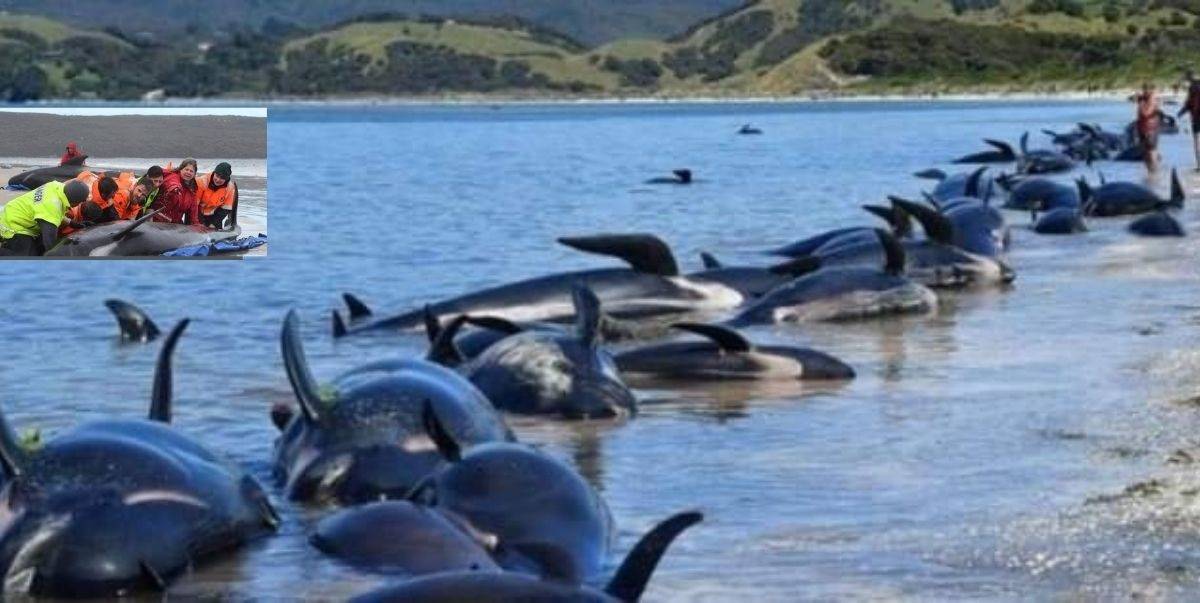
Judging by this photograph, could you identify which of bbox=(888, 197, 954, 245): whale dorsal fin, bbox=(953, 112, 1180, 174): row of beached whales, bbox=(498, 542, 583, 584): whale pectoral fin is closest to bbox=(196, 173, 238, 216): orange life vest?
bbox=(888, 197, 954, 245): whale dorsal fin

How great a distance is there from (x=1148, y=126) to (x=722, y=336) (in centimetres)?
3266

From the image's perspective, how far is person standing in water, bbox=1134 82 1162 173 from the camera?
44938mm

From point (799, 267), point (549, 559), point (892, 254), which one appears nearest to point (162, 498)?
point (549, 559)

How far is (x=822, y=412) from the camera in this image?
1368cm

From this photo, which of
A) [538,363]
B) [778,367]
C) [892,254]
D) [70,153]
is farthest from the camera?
[892,254]

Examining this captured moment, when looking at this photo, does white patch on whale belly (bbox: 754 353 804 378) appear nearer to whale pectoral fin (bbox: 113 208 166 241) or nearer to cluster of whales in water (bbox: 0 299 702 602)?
whale pectoral fin (bbox: 113 208 166 241)

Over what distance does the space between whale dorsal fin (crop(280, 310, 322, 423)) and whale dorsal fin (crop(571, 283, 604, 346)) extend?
9.27 ft

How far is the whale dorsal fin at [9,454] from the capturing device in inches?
348

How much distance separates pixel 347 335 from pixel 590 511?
1029 centimetres

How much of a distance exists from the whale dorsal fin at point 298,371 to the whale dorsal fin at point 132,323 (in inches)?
354

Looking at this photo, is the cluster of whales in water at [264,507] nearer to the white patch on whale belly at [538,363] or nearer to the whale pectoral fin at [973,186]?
the white patch on whale belly at [538,363]

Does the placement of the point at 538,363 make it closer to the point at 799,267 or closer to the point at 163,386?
the point at 163,386

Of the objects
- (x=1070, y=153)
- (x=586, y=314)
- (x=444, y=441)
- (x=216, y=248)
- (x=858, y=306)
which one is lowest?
(x=1070, y=153)

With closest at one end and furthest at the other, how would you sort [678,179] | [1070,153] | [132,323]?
[132,323] → [678,179] → [1070,153]
